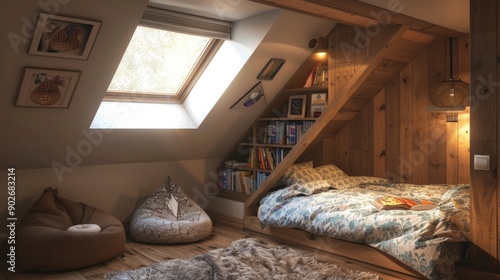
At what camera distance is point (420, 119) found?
16.1 feet

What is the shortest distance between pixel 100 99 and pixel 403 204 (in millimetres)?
2612

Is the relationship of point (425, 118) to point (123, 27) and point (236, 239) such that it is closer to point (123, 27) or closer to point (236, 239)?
point (236, 239)

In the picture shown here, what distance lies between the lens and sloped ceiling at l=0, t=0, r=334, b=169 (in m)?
3.10

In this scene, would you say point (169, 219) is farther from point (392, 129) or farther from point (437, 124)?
point (437, 124)

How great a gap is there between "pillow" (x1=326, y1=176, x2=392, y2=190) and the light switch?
177 cm

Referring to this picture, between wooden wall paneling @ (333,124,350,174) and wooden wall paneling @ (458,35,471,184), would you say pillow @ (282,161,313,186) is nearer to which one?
wooden wall paneling @ (333,124,350,174)

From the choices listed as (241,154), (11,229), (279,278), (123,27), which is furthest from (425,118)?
(11,229)

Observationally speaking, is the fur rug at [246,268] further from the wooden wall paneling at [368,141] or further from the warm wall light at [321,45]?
the warm wall light at [321,45]

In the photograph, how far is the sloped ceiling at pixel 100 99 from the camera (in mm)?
3104

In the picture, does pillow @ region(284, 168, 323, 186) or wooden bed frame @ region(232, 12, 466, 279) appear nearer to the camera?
wooden bed frame @ region(232, 12, 466, 279)

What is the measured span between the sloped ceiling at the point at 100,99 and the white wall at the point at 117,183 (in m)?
0.10

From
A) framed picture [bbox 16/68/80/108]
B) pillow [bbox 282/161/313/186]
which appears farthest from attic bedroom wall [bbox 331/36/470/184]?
framed picture [bbox 16/68/80/108]

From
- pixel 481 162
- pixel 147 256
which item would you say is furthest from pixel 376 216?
pixel 147 256

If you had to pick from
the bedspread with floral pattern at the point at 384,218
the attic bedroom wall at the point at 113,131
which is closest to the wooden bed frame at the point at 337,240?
the bedspread with floral pattern at the point at 384,218
